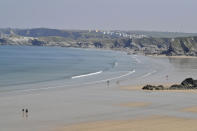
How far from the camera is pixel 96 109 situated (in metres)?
38.2

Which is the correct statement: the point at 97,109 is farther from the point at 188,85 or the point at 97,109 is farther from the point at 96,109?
the point at 188,85

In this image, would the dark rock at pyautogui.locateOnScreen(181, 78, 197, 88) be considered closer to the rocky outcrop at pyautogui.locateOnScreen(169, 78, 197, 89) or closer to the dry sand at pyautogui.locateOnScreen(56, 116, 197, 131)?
the rocky outcrop at pyautogui.locateOnScreen(169, 78, 197, 89)

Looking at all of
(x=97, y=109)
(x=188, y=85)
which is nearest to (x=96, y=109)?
(x=97, y=109)

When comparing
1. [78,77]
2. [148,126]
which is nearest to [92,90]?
[78,77]

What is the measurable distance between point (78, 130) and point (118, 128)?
8.62ft

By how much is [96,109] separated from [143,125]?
7.62m

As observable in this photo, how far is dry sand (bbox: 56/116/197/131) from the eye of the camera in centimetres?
2998

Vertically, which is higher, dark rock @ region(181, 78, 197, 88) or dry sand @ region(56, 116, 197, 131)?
dry sand @ region(56, 116, 197, 131)

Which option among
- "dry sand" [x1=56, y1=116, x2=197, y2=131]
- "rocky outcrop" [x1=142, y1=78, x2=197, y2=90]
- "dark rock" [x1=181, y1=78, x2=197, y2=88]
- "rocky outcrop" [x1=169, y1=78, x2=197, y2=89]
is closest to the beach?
"dry sand" [x1=56, y1=116, x2=197, y2=131]

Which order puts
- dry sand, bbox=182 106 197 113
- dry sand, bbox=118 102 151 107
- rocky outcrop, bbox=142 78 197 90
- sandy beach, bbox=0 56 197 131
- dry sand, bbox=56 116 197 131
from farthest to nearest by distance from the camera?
rocky outcrop, bbox=142 78 197 90 < dry sand, bbox=118 102 151 107 < dry sand, bbox=182 106 197 113 < sandy beach, bbox=0 56 197 131 < dry sand, bbox=56 116 197 131

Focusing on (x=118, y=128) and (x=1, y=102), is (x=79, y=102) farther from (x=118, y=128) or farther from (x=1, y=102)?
(x=118, y=128)

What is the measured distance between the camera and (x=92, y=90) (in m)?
52.5

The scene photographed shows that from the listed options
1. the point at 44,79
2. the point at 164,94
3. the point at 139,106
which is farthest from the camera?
the point at 44,79

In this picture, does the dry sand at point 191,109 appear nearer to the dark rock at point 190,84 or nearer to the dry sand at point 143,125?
the dry sand at point 143,125
